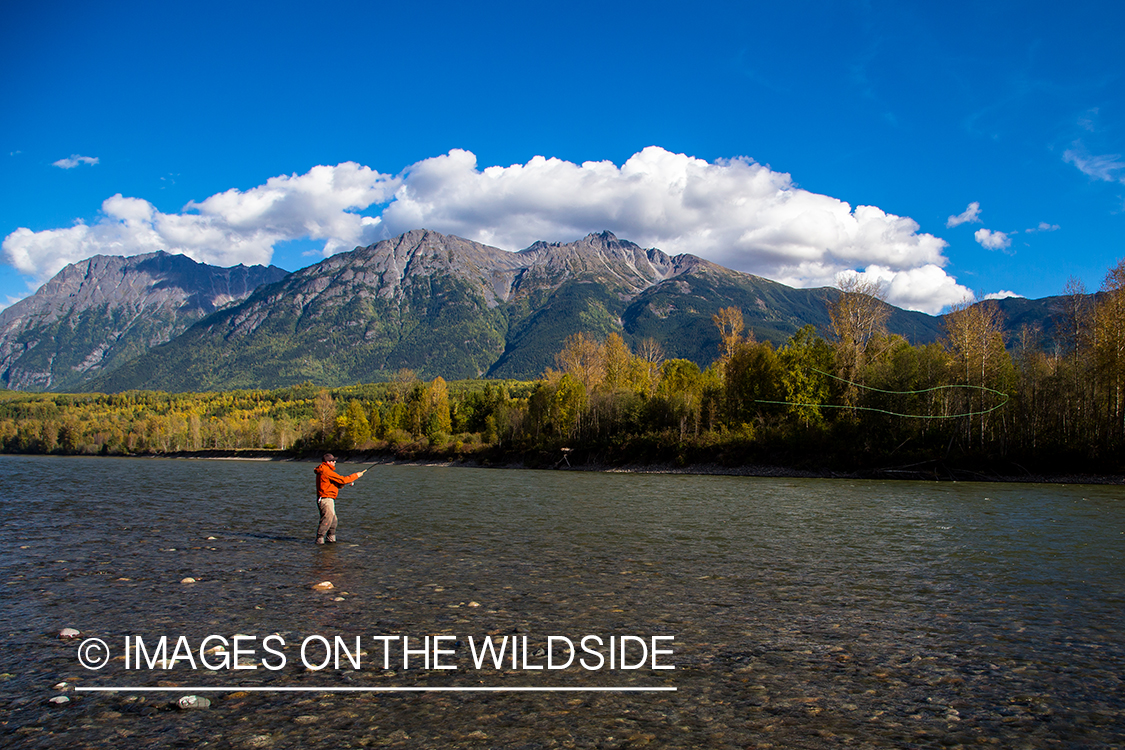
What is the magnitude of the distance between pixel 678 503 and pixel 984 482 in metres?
38.1

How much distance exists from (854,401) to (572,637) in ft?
229

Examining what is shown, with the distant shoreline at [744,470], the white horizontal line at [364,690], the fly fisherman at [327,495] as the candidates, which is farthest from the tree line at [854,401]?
the white horizontal line at [364,690]

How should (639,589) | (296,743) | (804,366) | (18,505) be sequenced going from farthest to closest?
(804,366)
(18,505)
(639,589)
(296,743)

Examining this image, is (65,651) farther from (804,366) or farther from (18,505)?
(804,366)

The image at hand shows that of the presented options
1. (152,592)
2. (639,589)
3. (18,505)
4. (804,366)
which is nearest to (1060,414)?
(804,366)

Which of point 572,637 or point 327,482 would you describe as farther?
point 327,482

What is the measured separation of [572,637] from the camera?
10.0m

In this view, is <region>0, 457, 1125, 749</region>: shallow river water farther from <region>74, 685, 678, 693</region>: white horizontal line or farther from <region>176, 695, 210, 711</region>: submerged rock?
<region>176, 695, 210, 711</region>: submerged rock

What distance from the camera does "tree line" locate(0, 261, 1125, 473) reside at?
183 feet

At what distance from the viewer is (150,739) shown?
6438 mm

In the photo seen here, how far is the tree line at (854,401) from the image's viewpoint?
2201 inches

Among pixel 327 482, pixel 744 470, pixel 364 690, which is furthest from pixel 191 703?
pixel 744 470

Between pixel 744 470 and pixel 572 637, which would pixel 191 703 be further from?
pixel 744 470

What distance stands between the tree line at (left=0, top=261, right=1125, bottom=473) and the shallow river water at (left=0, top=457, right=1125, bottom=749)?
4346cm
